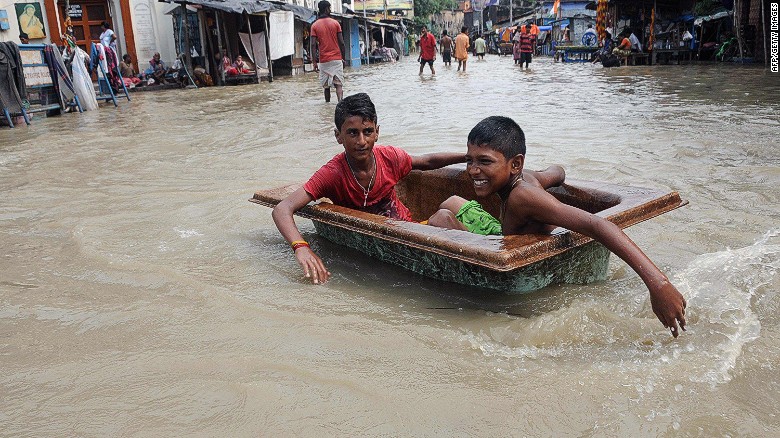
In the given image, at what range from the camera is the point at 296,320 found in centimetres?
Result: 273

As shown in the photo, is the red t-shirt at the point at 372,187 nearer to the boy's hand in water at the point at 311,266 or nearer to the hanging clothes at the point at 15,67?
the boy's hand in water at the point at 311,266

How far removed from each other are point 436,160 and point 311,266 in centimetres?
106

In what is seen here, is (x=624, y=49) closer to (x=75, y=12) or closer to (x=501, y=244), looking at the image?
(x=75, y=12)

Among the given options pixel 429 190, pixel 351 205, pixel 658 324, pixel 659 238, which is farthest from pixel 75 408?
pixel 659 238

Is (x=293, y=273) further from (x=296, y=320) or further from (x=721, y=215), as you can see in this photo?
(x=721, y=215)

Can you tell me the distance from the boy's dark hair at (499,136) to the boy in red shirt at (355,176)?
0.64m

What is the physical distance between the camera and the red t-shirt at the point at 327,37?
10203 mm

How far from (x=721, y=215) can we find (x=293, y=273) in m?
2.73

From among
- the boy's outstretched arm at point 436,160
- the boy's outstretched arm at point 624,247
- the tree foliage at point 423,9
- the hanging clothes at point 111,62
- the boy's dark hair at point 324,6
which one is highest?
the tree foliage at point 423,9

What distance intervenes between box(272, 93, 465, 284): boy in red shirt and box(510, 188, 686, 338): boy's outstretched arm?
101cm

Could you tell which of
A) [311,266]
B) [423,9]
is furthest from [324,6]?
[423,9]

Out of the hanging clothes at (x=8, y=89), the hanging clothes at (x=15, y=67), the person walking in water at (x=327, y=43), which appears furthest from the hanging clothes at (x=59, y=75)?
the person walking in water at (x=327, y=43)

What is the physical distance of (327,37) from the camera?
1020cm

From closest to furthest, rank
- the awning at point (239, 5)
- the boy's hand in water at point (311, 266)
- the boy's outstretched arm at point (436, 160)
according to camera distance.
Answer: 1. the boy's hand in water at point (311, 266)
2. the boy's outstretched arm at point (436, 160)
3. the awning at point (239, 5)
